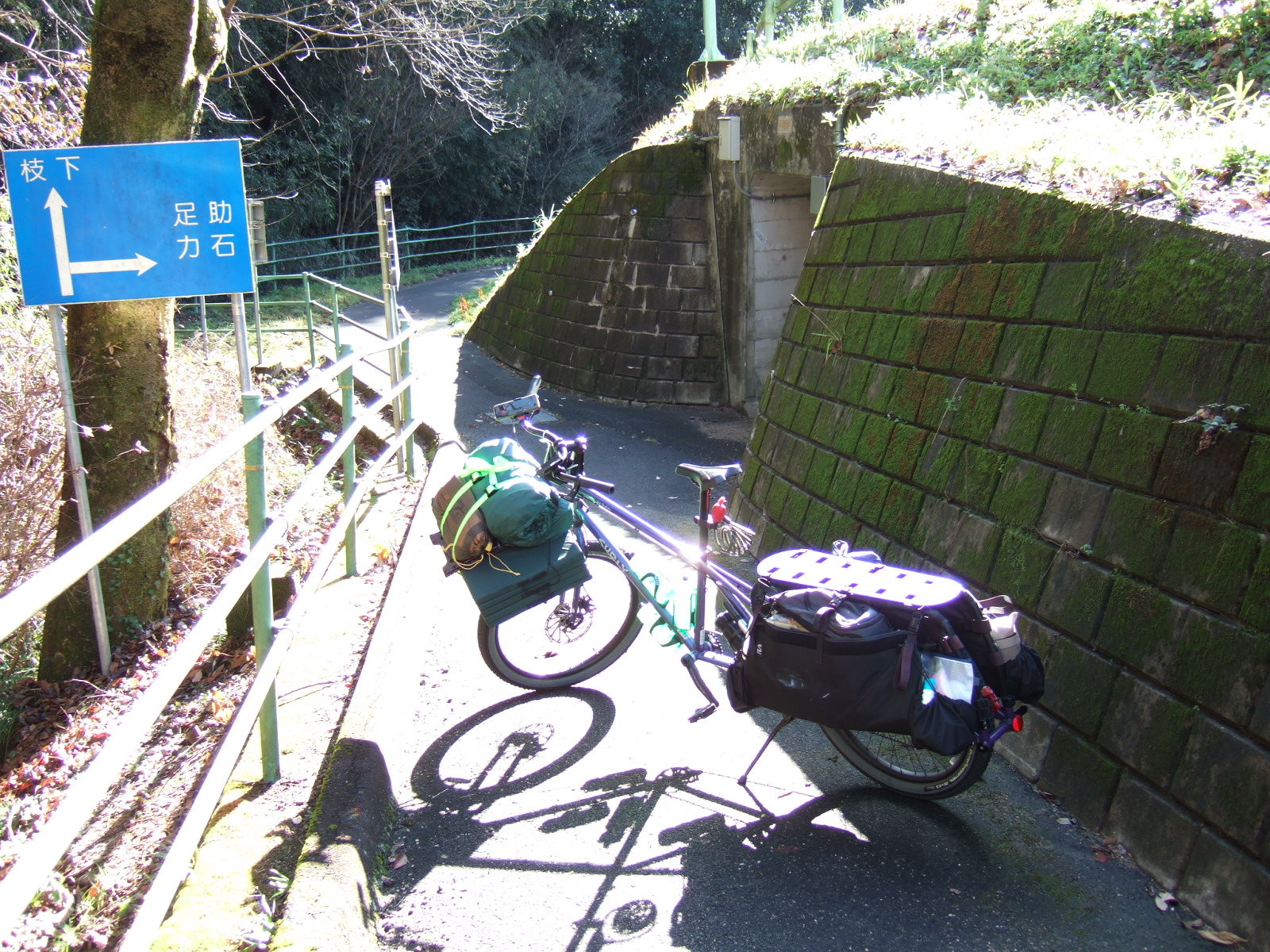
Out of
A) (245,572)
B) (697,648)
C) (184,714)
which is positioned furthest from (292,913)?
(184,714)

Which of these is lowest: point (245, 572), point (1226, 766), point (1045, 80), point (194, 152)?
point (1226, 766)

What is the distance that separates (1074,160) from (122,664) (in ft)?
17.3

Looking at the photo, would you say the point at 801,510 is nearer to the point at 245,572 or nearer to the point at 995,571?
the point at 995,571

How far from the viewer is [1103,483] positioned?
3.46 m

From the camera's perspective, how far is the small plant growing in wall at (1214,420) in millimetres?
2986

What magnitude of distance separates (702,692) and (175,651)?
194 centimetres

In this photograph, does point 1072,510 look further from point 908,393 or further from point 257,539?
point 257,539

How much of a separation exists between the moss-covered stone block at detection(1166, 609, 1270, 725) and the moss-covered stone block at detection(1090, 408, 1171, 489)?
1.73 ft

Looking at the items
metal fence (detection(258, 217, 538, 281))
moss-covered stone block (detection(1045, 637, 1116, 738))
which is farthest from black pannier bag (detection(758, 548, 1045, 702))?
metal fence (detection(258, 217, 538, 281))

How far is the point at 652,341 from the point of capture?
1165cm

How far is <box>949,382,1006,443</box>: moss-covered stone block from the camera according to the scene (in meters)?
4.15

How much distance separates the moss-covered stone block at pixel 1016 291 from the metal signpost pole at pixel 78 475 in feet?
14.0

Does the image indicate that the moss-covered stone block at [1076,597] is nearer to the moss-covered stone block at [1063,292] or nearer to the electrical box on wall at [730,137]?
the moss-covered stone block at [1063,292]

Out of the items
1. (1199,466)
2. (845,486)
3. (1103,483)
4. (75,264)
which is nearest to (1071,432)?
(1103,483)
